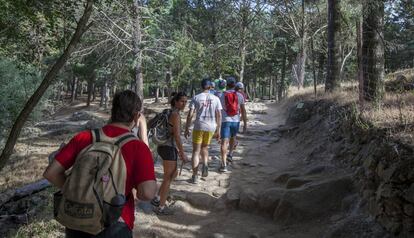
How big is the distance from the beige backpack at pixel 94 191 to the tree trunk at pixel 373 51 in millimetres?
6589

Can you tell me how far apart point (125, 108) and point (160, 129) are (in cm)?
325

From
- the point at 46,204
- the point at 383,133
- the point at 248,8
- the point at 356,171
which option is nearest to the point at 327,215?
the point at 356,171

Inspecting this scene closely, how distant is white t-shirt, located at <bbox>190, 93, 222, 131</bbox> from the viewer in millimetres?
7688

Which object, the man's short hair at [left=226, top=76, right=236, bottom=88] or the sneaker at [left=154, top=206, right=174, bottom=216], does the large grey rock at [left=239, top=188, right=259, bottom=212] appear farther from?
the man's short hair at [left=226, top=76, right=236, bottom=88]

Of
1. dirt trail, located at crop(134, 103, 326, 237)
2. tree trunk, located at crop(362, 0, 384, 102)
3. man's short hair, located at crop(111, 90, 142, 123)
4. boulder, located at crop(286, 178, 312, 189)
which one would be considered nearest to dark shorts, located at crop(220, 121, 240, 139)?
dirt trail, located at crop(134, 103, 326, 237)

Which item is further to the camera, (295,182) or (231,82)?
(231,82)

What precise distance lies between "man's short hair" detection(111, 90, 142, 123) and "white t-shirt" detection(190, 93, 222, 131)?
4.71 metres

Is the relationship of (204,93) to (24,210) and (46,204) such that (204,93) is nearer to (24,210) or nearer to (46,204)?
(46,204)

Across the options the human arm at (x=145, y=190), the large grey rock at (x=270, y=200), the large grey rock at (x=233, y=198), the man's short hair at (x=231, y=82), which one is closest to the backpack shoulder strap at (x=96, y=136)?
the human arm at (x=145, y=190)

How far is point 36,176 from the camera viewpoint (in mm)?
13203

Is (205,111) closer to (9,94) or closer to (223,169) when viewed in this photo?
(223,169)

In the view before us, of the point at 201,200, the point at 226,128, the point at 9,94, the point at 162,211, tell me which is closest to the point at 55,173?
the point at 162,211

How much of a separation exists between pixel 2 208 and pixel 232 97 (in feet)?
17.9

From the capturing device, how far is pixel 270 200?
6.85 metres
